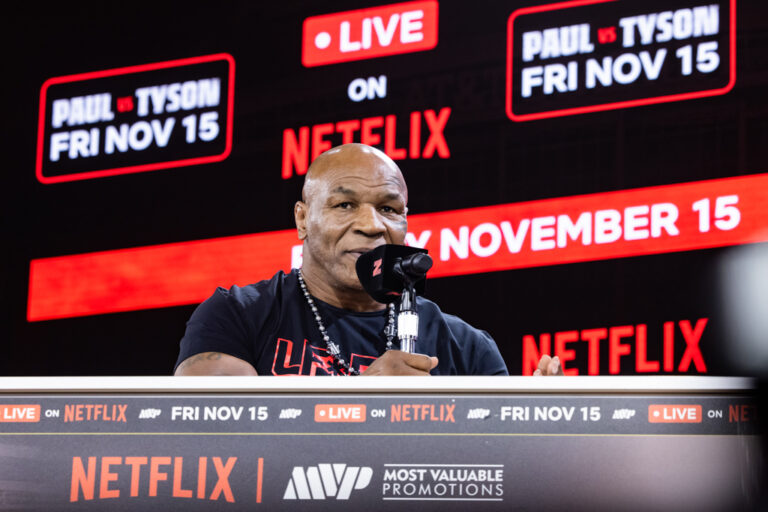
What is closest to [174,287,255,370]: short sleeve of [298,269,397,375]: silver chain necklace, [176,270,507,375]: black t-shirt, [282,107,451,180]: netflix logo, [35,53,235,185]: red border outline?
[176,270,507,375]: black t-shirt

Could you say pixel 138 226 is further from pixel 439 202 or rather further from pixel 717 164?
pixel 717 164

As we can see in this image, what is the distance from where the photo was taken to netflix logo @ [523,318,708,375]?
110 inches

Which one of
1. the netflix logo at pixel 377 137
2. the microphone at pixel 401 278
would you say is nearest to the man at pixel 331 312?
the microphone at pixel 401 278

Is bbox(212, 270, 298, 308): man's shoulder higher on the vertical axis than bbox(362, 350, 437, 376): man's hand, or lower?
higher

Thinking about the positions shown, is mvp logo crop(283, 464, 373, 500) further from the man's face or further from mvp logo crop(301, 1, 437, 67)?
mvp logo crop(301, 1, 437, 67)

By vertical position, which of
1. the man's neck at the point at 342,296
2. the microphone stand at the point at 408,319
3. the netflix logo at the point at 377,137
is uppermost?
the netflix logo at the point at 377,137

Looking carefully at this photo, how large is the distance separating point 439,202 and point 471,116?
27cm

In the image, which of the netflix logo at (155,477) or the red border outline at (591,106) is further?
the red border outline at (591,106)

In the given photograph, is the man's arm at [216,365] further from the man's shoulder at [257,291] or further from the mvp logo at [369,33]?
the mvp logo at [369,33]

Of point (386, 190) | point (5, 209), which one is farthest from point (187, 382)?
point (5, 209)

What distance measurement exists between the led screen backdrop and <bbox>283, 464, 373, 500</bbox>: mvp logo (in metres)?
2.04

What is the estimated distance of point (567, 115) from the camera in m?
3.04

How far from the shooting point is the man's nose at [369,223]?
175 cm

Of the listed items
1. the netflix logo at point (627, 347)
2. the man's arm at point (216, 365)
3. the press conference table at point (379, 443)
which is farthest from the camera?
the netflix logo at point (627, 347)
